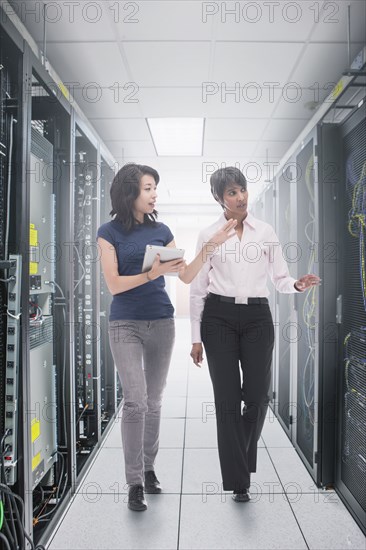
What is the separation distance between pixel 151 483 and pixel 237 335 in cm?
79

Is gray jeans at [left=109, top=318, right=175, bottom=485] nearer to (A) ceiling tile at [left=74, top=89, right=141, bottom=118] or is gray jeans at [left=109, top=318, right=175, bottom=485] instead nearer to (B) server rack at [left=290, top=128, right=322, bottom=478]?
(B) server rack at [left=290, top=128, right=322, bottom=478]

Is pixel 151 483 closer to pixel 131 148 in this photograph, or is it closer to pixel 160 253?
pixel 160 253

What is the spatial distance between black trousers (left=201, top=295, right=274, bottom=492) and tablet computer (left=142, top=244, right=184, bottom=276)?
31 centimetres

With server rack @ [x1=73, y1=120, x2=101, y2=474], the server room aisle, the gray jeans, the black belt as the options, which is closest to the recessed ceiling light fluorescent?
server rack @ [x1=73, y1=120, x2=101, y2=474]

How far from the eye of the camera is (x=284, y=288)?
196 cm

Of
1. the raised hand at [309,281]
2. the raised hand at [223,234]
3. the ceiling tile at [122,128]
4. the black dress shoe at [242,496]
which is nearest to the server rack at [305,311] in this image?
the raised hand at [309,281]

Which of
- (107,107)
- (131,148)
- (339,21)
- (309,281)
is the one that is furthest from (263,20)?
(131,148)

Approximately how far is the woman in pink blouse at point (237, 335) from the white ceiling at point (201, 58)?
89 centimetres

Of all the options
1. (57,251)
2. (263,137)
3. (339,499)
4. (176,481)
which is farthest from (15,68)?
(263,137)

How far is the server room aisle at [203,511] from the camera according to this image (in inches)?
63.3

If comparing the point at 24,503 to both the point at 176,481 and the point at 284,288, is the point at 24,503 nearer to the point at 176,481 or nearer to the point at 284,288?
the point at 176,481

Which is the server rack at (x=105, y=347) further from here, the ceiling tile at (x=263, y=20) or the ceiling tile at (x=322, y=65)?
the ceiling tile at (x=322, y=65)

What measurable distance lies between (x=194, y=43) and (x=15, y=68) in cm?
129

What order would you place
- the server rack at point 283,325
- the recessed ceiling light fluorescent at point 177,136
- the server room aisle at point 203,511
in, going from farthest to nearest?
the recessed ceiling light fluorescent at point 177,136, the server rack at point 283,325, the server room aisle at point 203,511
